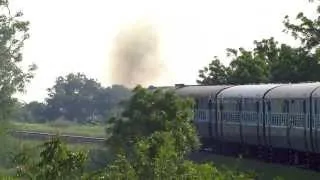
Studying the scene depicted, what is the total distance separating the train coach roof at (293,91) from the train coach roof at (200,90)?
7218 mm

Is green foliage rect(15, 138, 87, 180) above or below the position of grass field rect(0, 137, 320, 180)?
above

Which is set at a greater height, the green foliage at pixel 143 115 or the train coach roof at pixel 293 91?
the train coach roof at pixel 293 91

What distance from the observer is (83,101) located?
436ft

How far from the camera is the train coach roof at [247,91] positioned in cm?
3841

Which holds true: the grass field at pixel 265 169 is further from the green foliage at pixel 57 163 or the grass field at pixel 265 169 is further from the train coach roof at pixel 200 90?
the green foliage at pixel 57 163

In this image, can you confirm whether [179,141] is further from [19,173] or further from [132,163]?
[19,173]

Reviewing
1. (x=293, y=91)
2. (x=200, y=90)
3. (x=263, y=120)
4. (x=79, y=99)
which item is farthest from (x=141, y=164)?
(x=79, y=99)

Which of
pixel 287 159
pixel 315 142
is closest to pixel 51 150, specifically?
pixel 315 142

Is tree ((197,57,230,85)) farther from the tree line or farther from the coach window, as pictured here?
the coach window

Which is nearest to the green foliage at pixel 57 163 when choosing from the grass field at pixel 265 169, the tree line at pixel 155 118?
the tree line at pixel 155 118

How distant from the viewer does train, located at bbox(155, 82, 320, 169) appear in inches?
1291

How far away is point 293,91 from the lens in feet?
112

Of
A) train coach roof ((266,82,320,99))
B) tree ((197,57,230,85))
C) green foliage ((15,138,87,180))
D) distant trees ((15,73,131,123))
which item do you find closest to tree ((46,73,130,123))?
distant trees ((15,73,131,123))

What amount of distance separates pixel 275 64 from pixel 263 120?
20620 millimetres
